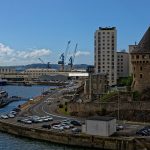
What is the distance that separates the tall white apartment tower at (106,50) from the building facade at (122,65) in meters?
6.26

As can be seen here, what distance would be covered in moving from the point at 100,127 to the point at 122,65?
102706 mm

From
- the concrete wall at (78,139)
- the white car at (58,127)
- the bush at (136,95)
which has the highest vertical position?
the bush at (136,95)

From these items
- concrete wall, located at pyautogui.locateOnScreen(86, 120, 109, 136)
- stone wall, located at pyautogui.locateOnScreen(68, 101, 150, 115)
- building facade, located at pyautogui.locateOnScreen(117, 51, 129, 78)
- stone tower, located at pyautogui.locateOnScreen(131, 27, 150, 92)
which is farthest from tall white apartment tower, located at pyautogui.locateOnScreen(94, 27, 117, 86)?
concrete wall, located at pyautogui.locateOnScreen(86, 120, 109, 136)

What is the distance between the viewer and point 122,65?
508ft

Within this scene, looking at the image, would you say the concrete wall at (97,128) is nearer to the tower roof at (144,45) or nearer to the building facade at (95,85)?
the tower roof at (144,45)

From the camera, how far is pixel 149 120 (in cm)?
6319

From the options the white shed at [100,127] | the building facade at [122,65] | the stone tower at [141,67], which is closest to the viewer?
the white shed at [100,127]

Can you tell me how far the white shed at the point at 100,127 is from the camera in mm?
53000

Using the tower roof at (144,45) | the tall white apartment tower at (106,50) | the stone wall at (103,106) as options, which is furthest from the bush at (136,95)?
the tall white apartment tower at (106,50)

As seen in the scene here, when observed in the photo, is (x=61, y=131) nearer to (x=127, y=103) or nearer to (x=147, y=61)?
(x=127, y=103)

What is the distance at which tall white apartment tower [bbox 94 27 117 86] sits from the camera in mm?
144750

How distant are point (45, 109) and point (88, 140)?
2829 cm

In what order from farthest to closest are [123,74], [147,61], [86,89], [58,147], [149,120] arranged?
[123,74] < [86,89] < [147,61] < [149,120] < [58,147]

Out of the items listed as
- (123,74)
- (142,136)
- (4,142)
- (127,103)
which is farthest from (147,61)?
(123,74)
